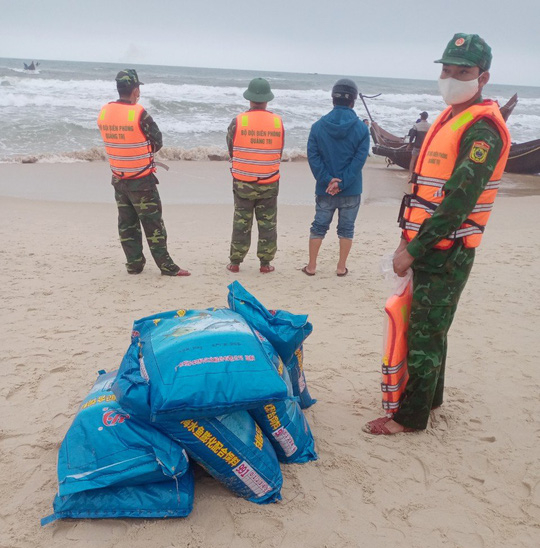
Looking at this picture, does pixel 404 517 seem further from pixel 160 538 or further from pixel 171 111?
pixel 171 111

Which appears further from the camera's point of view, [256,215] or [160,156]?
[160,156]

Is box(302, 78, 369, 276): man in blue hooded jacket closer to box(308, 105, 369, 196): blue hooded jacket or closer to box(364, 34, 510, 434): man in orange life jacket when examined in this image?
box(308, 105, 369, 196): blue hooded jacket

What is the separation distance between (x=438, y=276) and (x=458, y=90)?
879 mm

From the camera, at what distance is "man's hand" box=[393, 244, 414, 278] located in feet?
8.30

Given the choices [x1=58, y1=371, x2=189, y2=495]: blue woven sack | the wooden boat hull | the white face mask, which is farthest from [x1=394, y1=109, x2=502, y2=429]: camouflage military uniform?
the wooden boat hull

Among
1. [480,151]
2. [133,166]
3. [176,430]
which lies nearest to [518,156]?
[133,166]

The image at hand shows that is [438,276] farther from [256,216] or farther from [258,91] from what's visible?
[258,91]

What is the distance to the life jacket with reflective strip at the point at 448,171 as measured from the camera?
93.5 inches

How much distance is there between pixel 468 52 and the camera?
2367 millimetres

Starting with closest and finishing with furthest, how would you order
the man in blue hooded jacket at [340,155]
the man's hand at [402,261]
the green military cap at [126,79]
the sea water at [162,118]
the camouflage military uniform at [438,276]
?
the camouflage military uniform at [438,276] < the man's hand at [402,261] < the green military cap at [126,79] < the man in blue hooded jacket at [340,155] < the sea water at [162,118]

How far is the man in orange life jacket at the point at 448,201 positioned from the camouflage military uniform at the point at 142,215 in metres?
2.92

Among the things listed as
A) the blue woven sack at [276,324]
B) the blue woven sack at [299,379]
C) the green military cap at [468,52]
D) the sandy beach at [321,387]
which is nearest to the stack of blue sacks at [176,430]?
the sandy beach at [321,387]

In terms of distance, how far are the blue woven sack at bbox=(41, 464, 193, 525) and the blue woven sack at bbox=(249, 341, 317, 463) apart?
45cm

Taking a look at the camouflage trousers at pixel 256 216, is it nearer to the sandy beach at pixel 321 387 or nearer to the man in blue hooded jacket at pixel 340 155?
the sandy beach at pixel 321 387
